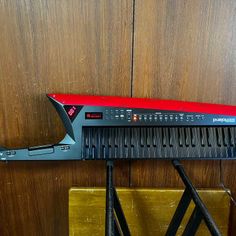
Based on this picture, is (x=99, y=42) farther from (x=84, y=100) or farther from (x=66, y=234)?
(x=66, y=234)

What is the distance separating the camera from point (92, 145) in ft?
3.57

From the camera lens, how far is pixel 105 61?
1164 mm

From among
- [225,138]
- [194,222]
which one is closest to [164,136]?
[225,138]

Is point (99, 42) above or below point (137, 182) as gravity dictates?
above

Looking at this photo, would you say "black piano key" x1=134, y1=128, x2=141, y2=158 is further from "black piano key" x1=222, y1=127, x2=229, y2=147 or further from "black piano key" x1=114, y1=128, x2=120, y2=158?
"black piano key" x1=222, y1=127, x2=229, y2=147

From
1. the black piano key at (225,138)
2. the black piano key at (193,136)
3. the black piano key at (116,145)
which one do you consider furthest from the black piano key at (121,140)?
the black piano key at (225,138)

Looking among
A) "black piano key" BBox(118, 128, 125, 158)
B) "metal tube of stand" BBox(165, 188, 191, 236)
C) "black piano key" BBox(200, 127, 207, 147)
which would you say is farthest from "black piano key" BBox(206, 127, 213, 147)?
"black piano key" BBox(118, 128, 125, 158)

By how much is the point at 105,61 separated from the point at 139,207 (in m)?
0.72

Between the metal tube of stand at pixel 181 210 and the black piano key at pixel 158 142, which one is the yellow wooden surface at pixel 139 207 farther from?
the black piano key at pixel 158 142

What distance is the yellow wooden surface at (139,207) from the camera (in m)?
1.29

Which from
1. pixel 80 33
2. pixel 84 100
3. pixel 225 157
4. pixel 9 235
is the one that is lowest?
pixel 9 235

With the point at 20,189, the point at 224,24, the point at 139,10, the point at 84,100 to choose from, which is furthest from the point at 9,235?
the point at 224,24

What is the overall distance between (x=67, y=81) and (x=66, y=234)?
2.64 ft

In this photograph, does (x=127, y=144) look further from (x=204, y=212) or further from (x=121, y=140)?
(x=204, y=212)
